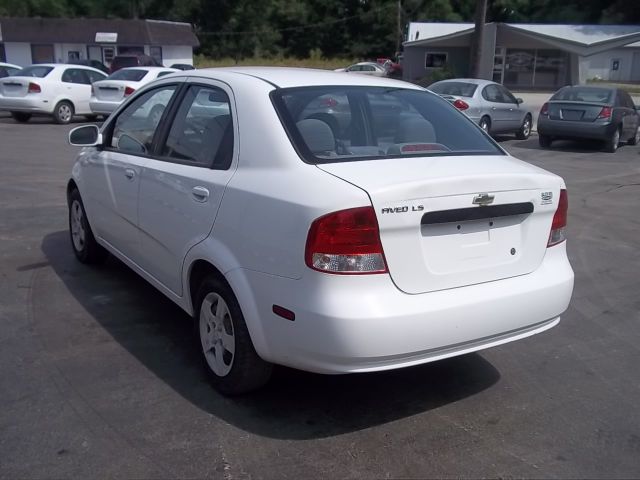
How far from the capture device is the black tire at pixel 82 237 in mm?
6234

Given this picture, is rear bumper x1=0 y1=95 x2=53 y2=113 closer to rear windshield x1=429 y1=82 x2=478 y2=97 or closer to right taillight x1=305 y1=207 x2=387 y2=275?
rear windshield x1=429 y1=82 x2=478 y2=97

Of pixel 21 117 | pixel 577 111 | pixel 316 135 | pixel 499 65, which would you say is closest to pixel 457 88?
pixel 577 111

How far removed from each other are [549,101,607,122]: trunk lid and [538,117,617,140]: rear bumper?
10 cm

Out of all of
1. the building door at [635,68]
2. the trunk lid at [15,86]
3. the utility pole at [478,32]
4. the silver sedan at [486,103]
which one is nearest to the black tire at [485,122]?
the silver sedan at [486,103]

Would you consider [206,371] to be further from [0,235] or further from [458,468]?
[0,235]

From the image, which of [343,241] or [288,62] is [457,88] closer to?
[343,241]

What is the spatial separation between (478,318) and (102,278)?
3.62 metres

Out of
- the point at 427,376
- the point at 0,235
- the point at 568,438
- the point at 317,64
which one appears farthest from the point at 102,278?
the point at 317,64

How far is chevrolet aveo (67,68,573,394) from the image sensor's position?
338 centimetres

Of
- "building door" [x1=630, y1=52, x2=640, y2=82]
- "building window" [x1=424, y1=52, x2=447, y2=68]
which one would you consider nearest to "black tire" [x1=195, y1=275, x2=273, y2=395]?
"building window" [x1=424, y1=52, x2=447, y2=68]

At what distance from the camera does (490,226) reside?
3.75m

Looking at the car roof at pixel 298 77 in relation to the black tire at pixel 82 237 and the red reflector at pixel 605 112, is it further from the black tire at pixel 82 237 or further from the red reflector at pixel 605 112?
the red reflector at pixel 605 112

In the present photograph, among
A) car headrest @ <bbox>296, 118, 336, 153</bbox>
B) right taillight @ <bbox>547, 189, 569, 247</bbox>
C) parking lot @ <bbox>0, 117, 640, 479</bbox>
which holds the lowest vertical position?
parking lot @ <bbox>0, 117, 640, 479</bbox>

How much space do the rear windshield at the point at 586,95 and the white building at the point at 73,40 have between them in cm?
3761
